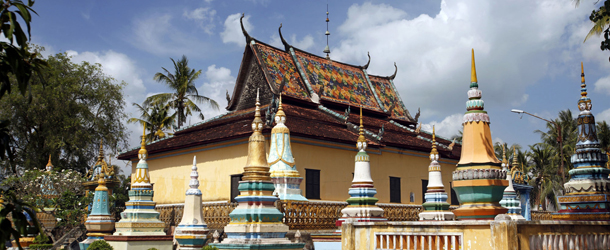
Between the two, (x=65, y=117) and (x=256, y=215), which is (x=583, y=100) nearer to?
(x=256, y=215)

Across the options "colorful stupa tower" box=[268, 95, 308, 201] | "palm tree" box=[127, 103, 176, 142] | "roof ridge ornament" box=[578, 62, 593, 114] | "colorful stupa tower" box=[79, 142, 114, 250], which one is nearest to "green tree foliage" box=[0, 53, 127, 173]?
"palm tree" box=[127, 103, 176, 142]

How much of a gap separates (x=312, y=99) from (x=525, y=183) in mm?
10039

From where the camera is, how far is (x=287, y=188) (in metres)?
14.5

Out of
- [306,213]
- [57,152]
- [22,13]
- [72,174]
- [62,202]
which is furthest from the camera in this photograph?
[57,152]

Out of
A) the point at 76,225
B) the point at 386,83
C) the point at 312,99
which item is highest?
the point at 386,83

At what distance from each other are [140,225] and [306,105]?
419 inches

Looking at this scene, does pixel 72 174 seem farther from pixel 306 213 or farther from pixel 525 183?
pixel 525 183

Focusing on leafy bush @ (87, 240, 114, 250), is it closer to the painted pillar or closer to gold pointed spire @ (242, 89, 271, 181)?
the painted pillar

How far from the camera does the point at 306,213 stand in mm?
14367

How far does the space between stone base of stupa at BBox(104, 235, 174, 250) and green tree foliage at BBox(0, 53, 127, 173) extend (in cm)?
1581

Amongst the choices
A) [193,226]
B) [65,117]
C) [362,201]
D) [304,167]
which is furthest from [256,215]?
[65,117]

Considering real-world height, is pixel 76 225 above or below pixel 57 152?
below

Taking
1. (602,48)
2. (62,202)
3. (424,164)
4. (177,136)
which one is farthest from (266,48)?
(602,48)

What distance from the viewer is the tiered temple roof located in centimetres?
2191
